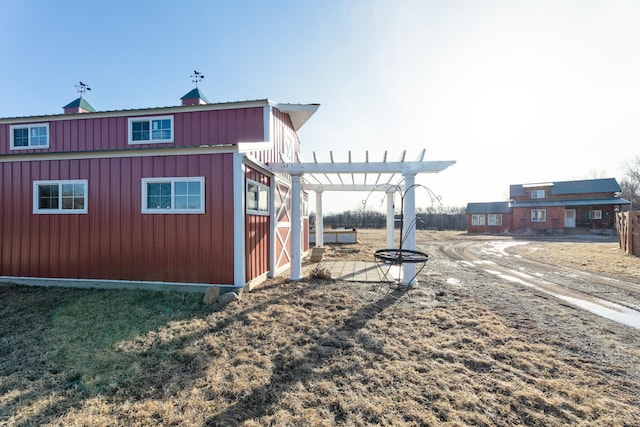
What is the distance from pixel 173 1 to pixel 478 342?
10740 millimetres

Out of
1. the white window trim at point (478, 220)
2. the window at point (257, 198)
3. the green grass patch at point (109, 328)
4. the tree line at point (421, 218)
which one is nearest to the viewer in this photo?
the green grass patch at point (109, 328)

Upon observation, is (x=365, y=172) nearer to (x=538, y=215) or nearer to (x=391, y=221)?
(x=391, y=221)

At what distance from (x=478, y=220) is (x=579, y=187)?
9892mm

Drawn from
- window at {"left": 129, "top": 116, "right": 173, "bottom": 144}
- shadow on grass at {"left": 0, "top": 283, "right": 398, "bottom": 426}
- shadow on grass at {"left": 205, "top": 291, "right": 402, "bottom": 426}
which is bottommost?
shadow on grass at {"left": 205, "top": 291, "right": 402, "bottom": 426}

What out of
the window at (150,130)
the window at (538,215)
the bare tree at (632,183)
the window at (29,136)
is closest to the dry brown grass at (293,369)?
the window at (150,130)

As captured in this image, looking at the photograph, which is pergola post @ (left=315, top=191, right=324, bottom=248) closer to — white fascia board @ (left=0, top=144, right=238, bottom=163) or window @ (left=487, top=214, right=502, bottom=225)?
white fascia board @ (left=0, top=144, right=238, bottom=163)

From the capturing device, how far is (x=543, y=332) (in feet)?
13.9

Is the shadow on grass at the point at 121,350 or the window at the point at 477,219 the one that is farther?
the window at the point at 477,219

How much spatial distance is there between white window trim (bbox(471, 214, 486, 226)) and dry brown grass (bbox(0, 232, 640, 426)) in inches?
1106

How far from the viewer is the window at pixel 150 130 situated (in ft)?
26.8

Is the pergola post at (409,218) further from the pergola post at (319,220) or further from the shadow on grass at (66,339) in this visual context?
the pergola post at (319,220)

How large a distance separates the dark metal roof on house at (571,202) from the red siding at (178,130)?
99.7 feet

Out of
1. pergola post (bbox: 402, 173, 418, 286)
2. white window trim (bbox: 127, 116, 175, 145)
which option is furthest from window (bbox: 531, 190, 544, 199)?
white window trim (bbox: 127, 116, 175, 145)

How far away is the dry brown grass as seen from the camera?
2.48 m
